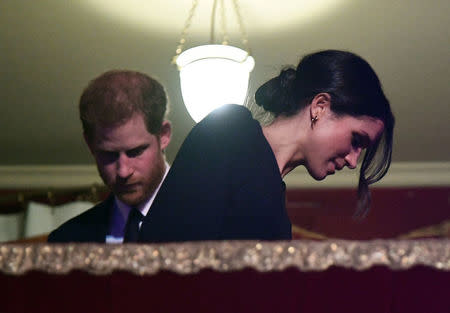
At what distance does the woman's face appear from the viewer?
1074 millimetres

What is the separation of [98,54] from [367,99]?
1343mm

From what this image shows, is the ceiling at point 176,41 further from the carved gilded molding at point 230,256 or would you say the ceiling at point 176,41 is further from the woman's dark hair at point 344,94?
the carved gilded molding at point 230,256

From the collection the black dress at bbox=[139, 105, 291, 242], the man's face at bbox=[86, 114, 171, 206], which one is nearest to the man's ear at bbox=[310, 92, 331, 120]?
the black dress at bbox=[139, 105, 291, 242]

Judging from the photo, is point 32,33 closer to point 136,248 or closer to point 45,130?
point 45,130

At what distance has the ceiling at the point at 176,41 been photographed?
2.03 meters

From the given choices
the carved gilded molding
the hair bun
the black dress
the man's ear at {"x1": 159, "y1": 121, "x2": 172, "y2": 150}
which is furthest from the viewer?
the man's ear at {"x1": 159, "y1": 121, "x2": 172, "y2": 150}

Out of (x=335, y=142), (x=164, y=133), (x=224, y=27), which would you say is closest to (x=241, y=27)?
(x=224, y=27)

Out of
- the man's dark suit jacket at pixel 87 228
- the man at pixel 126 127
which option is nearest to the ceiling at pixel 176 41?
the man at pixel 126 127

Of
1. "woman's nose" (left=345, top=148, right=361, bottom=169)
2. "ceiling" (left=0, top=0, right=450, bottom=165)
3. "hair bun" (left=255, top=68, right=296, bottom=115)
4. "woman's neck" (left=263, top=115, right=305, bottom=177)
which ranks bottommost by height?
"ceiling" (left=0, top=0, right=450, bottom=165)

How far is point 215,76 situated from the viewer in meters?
1.52

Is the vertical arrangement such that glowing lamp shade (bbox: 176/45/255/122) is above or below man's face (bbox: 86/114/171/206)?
above

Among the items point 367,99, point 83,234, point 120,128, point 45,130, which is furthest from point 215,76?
point 45,130

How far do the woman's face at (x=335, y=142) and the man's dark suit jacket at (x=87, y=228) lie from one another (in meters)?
0.33

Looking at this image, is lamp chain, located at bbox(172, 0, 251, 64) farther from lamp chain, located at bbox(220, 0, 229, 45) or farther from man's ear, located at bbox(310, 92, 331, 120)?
man's ear, located at bbox(310, 92, 331, 120)
